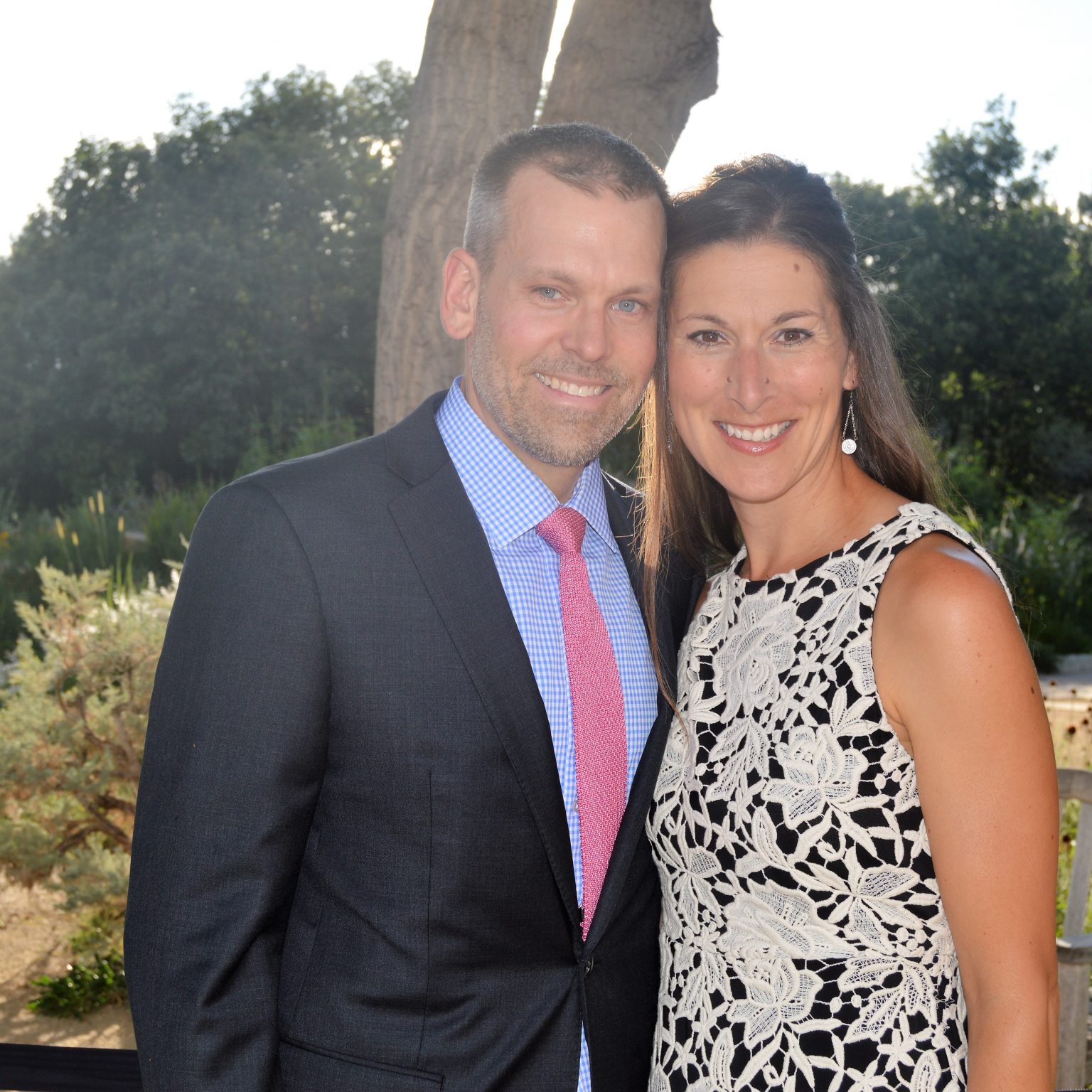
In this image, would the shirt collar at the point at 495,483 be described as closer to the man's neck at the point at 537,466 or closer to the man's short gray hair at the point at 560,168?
the man's neck at the point at 537,466

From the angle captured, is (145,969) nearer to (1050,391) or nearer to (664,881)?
(664,881)

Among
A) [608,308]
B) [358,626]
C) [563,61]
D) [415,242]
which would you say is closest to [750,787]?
[358,626]

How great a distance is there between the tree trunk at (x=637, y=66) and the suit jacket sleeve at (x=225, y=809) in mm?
3522

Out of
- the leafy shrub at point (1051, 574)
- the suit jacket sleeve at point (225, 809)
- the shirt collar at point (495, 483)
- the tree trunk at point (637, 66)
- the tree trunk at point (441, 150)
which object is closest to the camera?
the suit jacket sleeve at point (225, 809)

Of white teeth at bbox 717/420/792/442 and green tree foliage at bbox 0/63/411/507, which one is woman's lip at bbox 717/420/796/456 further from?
green tree foliage at bbox 0/63/411/507

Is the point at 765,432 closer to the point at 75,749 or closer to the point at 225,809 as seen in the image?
the point at 225,809

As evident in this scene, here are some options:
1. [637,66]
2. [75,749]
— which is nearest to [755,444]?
[637,66]

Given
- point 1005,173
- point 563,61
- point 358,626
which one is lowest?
point 358,626

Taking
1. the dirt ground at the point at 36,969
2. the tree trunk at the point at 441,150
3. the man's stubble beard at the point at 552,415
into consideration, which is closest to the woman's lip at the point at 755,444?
the man's stubble beard at the point at 552,415

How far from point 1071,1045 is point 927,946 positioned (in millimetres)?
1900

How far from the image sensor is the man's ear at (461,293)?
8.00 ft

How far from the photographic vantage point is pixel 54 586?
5879 millimetres

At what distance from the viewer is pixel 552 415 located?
7.39 feet

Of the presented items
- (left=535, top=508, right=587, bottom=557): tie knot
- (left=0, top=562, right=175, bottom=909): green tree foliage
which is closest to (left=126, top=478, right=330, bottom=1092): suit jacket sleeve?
(left=535, top=508, right=587, bottom=557): tie knot
